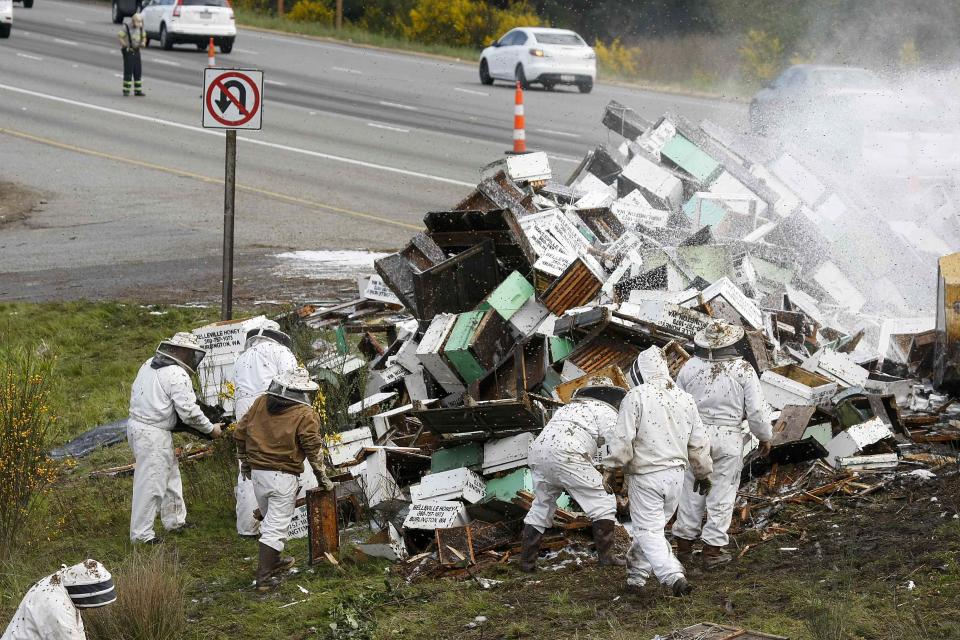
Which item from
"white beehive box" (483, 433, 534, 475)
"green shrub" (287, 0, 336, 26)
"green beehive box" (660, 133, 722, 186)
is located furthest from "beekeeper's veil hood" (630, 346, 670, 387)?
"green shrub" (287, 0, 336, 26)

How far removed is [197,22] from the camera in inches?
1280

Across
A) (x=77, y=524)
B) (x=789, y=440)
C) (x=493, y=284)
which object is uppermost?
(x=493, y=284)

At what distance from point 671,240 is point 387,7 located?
38.4 meters

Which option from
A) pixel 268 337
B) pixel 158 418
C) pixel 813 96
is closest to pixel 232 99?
pixel 268 337

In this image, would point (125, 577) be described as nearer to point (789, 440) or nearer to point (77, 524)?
point (77, 524)

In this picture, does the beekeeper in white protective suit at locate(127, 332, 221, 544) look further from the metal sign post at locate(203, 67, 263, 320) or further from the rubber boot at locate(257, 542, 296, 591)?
the metal sign post at locate(203, 67, 263, 320)

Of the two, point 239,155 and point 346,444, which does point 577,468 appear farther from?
point 239,155

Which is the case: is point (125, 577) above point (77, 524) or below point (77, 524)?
above

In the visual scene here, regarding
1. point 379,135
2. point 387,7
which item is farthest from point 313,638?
point 387,7

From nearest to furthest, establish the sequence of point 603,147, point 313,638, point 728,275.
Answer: point 313,638 < point 728,275 < point 603,147

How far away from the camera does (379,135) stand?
2362 centimetres

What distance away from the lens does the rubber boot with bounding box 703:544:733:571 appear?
7.54m

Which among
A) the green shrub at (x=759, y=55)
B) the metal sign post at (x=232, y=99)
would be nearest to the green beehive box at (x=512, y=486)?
the metal sign post at (x=232, y=99)

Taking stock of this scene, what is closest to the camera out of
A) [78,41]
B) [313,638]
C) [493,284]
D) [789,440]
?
[313,638]
